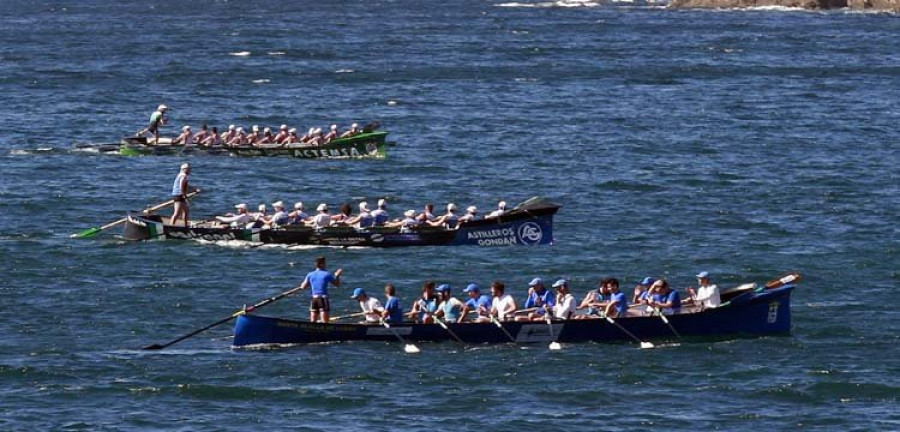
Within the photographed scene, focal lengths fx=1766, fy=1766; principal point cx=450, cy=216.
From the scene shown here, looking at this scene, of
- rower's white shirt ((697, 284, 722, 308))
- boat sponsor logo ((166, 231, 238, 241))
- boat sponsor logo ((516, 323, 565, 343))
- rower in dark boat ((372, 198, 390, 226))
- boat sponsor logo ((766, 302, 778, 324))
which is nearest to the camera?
boat sponsor logo ((516, 323, 565, 343))

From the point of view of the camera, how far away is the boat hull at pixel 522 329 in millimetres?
43562

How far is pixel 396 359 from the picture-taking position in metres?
42.8

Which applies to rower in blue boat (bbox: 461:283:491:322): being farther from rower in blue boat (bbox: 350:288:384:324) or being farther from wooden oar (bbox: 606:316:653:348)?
wooden oar (bbox: 606:316:653:348)

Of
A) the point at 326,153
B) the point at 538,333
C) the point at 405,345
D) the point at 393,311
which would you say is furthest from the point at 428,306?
the point at 326,153

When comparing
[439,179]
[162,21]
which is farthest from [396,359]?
[162,21]

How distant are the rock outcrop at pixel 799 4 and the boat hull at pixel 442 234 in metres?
114

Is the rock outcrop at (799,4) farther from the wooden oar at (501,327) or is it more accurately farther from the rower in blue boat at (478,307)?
the wooden oar at (501,327)

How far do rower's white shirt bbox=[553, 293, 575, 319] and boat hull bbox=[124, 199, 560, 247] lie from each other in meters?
11.9

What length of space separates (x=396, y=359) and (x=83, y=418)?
7963 millimetres

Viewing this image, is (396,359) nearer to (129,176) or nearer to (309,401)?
(309,401)

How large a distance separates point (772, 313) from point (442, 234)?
1450 centimetres

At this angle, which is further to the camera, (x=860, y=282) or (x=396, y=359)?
(x=860, y=282)

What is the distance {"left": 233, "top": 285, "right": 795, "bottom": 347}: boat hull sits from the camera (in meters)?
43.6

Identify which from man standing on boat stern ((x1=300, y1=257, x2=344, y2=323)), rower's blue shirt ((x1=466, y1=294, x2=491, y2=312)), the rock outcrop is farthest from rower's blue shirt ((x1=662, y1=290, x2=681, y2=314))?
the rock outcrop
